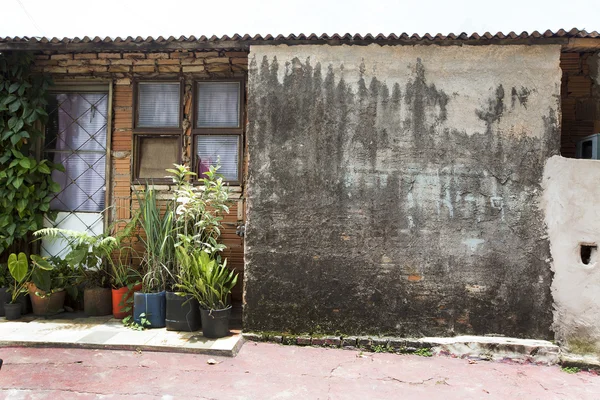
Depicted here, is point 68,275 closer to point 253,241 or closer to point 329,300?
point 253,241

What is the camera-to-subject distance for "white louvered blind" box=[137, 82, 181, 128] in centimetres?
643

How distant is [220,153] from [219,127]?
0.36 metres

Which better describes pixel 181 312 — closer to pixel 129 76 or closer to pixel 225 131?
pixel 225 131

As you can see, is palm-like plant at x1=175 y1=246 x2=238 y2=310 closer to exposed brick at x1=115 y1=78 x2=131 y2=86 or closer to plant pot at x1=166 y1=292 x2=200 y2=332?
plant pot at x1=166 y1=292 x2=200 y2=332

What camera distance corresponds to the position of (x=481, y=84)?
511cm

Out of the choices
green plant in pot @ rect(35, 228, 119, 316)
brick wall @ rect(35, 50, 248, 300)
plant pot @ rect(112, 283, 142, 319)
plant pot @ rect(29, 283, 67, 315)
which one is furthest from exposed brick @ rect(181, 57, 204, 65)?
plant pot @ rect(29, 283, 67, 315)

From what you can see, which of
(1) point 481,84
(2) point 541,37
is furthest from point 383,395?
(2) point 541,37

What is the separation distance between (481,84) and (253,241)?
3146 mm

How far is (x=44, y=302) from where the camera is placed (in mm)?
5875

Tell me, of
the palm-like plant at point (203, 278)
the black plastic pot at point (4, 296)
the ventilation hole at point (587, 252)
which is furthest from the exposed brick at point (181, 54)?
the ventilation hole at point (587, 252)

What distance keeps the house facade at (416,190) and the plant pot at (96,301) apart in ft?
6.72

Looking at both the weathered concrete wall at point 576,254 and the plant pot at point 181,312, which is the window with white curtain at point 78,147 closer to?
the plant pot at point 181,312

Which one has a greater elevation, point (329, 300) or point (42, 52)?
point (42, 52)

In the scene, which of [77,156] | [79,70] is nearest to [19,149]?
[77,156]
